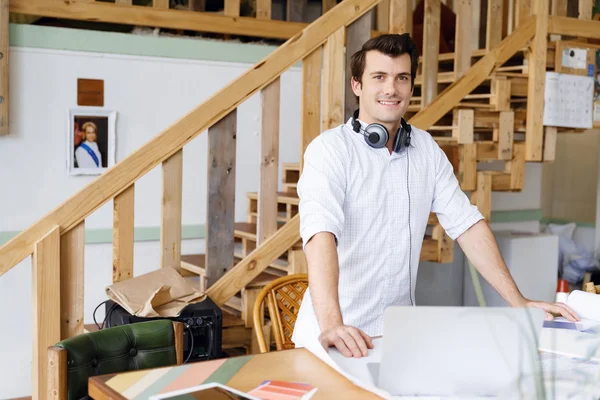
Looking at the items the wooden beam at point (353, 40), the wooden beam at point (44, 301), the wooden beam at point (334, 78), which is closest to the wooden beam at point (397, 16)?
the wooden beam at point (353, 40)

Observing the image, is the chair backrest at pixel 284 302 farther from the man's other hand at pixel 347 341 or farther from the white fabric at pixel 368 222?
the man's other hand at pixel 347 341

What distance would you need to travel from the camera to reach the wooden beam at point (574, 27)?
15.8ft

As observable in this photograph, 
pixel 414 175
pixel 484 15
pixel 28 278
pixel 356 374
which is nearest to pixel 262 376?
pixel 356 374

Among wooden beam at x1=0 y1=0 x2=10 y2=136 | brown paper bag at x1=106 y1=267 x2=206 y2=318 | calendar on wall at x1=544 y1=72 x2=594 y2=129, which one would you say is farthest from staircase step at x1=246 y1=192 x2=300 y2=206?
calendar on wall at x1=544 y1=72 x2=594 y2=129

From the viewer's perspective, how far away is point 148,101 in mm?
4730

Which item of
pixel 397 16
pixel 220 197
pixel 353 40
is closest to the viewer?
pixel 220 197

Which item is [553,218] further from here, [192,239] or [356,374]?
[356,374]

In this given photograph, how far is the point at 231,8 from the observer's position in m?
5.05

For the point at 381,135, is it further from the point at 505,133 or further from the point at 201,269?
the point at 505,133

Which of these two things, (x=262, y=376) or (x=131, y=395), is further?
(x=262, y=376)

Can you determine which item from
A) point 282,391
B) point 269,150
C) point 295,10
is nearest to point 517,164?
point 269,150

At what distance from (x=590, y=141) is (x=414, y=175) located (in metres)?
6.30

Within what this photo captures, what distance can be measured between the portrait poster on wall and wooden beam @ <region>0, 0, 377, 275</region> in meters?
1.32

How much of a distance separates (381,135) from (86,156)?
2.66 m
